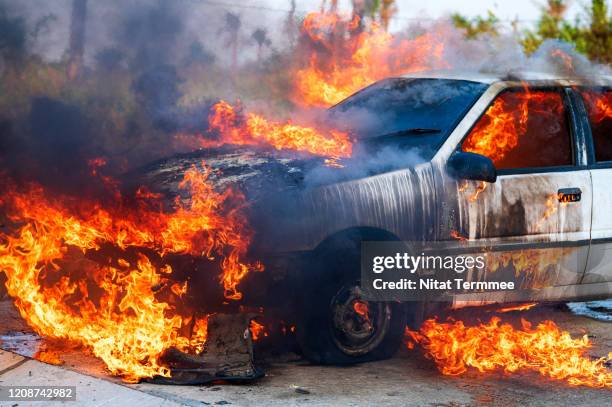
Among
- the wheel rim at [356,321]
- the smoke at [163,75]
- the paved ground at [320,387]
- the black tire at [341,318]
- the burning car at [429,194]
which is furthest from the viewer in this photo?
the smoke at [163,75]

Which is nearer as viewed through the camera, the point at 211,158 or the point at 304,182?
the point at 304,182

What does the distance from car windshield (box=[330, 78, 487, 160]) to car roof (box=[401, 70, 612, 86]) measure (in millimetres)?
92

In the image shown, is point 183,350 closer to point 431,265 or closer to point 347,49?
point 431,265

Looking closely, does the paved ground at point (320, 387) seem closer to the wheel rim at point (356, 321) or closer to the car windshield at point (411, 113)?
the wheel rim at point (356, 321)

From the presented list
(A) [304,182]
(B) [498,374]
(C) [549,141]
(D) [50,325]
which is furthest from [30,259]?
(C) [549,141]

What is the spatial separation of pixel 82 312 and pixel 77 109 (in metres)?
1.68

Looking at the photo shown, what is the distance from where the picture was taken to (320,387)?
16.2 ft

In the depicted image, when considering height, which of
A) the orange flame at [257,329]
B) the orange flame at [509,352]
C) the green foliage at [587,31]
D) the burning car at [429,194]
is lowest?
the orange flame at [509,352]

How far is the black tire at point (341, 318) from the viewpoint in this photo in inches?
205

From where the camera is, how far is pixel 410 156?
545 cm

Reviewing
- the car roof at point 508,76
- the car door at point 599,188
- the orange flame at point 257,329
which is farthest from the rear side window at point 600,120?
the orange flame at point 257,329

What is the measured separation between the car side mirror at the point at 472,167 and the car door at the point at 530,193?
102mm

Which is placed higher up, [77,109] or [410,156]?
[77,109]

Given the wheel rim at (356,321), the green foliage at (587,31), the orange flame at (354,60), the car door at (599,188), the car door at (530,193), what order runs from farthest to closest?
the green foliage at (587,31), the orange flame at (354,60), the car door at (599,188), the car door at (530,193), the wheel rim at (356,321)
